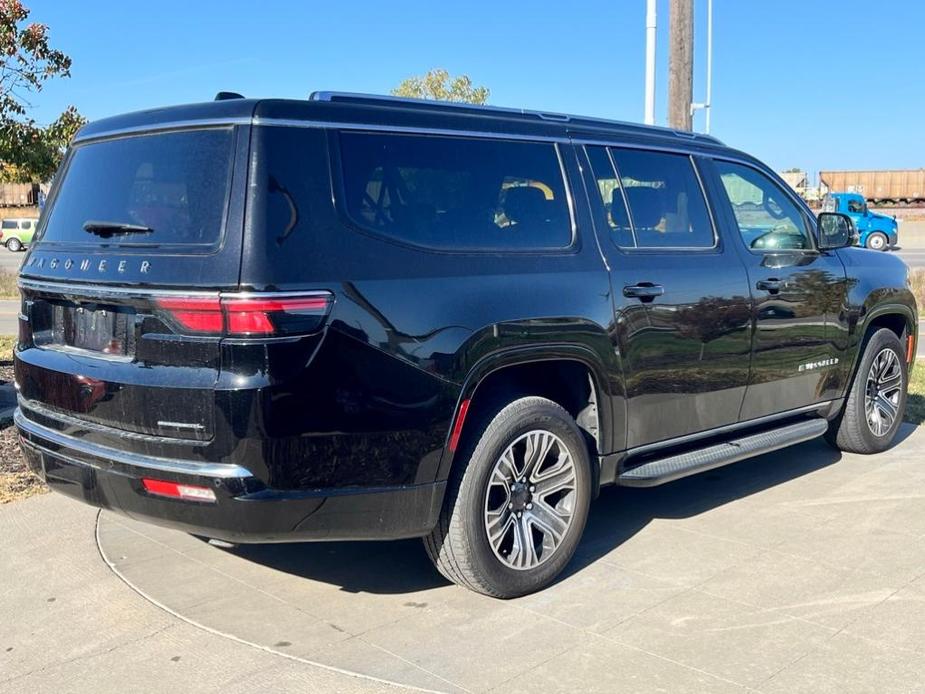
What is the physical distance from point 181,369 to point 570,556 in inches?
78.2

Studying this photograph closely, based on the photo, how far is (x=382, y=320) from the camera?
3.60m

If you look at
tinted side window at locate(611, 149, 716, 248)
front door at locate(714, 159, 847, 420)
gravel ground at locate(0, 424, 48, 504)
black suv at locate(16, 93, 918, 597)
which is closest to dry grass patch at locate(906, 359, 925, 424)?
front door at locate(714, 159, 847, 420)

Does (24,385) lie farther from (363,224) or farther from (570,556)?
(570,556)

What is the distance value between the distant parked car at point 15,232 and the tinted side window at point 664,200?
144ft

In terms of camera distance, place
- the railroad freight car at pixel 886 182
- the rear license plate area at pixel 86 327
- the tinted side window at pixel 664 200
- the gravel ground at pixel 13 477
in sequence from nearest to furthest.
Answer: the rear license plate area at pixel 86 327
the tinted side window at pixel 664 200
the gravel ground at pixel 13 477
the railroad freight car at pixel 886 182

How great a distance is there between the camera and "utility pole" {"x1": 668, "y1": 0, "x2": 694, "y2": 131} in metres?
10.4

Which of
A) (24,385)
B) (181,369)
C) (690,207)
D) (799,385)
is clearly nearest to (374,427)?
(181,369)

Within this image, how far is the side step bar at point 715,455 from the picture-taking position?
15.4 feet

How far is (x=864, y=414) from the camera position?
6480 mm

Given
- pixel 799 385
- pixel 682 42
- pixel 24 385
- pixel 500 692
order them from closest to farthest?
pixel 500 692, pixel 24 385, pixel 799 385, pixel 682 42

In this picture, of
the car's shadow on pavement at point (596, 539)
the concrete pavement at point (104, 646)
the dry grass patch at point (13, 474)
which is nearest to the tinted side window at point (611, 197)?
the car's shadow on pavement at point (596, 539)

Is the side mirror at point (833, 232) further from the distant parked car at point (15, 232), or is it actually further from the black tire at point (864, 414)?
the distant parked car at point (15, 232)

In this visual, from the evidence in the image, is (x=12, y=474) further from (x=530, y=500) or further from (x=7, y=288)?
→ (x=7, y=288)

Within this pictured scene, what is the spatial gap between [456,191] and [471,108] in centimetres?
45
